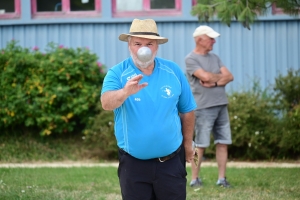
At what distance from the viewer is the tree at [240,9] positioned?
706 cm

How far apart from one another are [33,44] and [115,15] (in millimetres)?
1681

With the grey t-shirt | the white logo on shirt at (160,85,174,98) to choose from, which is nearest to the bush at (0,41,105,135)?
the grey t-shirt

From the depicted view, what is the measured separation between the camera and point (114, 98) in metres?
4.12

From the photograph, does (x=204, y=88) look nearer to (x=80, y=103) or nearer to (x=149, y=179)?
(x=149, y=179)

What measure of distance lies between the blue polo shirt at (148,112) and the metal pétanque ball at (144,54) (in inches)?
7.6

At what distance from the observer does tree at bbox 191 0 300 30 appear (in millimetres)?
7062

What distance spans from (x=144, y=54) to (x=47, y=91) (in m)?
6.79

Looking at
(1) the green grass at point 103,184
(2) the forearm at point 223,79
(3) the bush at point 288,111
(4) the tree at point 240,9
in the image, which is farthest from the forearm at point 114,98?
(3) the bush at point 288,111

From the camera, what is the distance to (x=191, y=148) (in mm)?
4824

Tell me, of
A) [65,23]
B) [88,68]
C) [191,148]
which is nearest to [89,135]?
[88,68]

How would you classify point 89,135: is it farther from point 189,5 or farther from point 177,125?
point 177,125

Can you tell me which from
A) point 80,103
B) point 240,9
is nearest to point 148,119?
point 240,9

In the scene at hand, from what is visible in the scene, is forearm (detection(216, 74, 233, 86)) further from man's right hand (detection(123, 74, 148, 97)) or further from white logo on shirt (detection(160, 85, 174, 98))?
man's right hand (detection(123, 74, 148, 97))

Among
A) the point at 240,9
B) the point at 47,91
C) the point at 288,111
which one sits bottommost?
the point at 288,111
